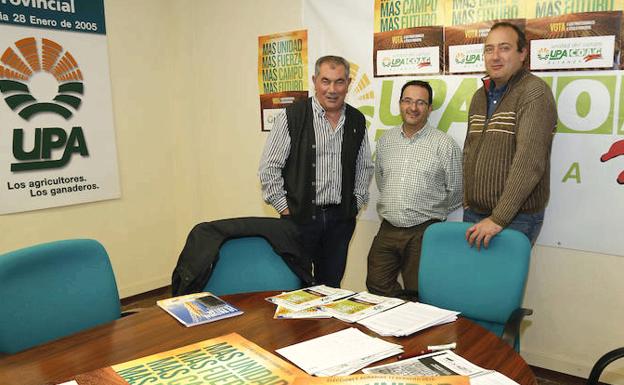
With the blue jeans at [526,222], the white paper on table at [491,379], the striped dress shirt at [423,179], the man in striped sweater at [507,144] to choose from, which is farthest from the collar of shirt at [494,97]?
the white paper on table at [491,379]

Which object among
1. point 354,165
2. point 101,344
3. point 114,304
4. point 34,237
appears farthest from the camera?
point 34,237

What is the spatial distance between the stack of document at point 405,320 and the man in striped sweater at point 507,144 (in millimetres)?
519

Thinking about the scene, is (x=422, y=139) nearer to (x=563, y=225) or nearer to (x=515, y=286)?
(x=563, y=225)

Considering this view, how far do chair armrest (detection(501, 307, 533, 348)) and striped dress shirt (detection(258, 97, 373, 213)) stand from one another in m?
1.16

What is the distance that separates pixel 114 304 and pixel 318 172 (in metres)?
1.23

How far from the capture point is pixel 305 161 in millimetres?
2641

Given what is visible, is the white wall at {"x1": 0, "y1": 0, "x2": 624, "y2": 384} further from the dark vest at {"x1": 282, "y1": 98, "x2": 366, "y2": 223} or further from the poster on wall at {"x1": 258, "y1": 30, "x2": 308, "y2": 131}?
the dark vest at {"x1": 282, "y1": 98, "x2": 366, "y2": 223}

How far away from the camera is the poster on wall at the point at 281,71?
3.52 m

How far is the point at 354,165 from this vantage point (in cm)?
279

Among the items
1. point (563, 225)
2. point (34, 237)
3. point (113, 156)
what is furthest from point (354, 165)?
point (34, 237)

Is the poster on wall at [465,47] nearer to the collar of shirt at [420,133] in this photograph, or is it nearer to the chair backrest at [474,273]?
the collar of shirt at [420,133]

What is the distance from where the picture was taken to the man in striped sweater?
2150 millimetres

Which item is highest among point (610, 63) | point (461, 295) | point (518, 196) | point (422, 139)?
point (610, 63)

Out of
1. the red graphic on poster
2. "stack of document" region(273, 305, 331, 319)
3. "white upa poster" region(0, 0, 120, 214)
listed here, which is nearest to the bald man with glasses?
the red graphic on poster
